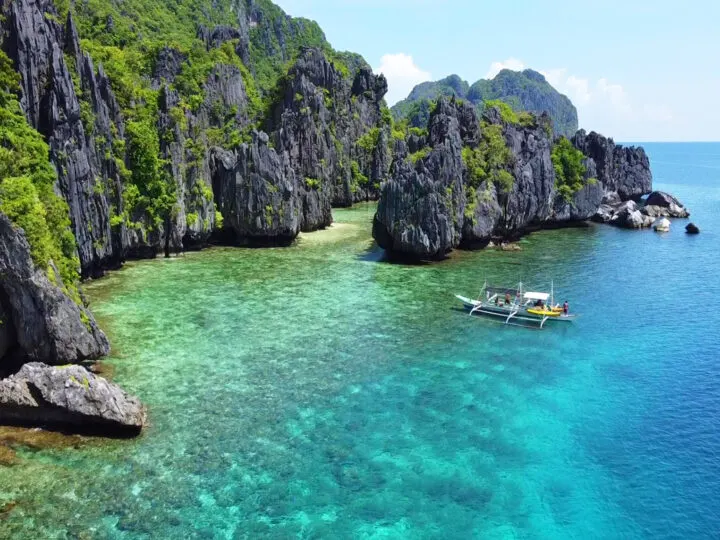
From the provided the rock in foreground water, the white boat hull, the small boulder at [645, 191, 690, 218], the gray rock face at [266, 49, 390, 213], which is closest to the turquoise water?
the white boat hull

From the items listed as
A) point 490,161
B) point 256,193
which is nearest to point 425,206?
point 490,161

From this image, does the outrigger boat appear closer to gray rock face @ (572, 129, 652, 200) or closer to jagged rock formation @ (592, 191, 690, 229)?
jagged rock formation @ (592, 191, 690, 229)

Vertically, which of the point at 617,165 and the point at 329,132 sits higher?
the point at 329,132

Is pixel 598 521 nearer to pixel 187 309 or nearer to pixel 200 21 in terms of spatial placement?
pixel 187 309

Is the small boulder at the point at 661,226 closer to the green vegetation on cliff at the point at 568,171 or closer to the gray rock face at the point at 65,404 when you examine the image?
the green vegetation on cliff at the point at 568,171

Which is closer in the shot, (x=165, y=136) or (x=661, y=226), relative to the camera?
(x=165, y=136)

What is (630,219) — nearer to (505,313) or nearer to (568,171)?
(568,171)
